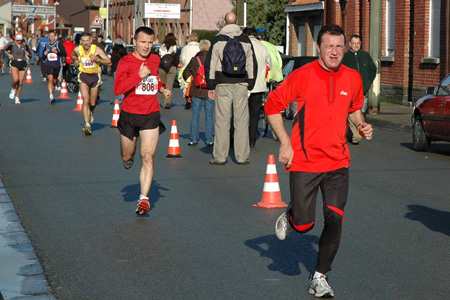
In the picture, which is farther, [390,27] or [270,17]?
[270,17]

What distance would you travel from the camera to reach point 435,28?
84.6 feet

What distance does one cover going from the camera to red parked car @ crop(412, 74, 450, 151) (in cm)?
1445

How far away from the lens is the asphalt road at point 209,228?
6312 millimetres

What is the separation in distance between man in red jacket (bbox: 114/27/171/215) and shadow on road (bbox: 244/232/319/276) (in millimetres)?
1731

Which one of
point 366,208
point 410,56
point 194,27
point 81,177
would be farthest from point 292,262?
point 194,27

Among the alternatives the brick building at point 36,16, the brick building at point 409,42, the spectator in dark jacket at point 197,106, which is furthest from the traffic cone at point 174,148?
the brick building at point 36,16

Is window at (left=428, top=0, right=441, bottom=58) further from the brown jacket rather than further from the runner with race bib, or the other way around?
the brown jacket

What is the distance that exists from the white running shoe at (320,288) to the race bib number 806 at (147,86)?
12.6ft

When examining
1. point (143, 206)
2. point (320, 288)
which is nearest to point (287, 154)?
point (320, 288)

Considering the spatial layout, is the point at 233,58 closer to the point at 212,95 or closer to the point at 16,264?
the point at 212,95

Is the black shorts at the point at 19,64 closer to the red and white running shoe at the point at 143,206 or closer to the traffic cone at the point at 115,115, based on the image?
the traffic cone at the point at 115,115

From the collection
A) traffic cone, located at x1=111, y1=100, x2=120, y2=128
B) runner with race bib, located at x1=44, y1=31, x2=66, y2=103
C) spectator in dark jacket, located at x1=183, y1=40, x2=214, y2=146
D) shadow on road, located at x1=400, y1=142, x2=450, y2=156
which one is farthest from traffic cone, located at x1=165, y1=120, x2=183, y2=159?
runner with race bib, located at x1=44, y1=31, x2=66, y2=103

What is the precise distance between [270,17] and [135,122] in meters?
36.8

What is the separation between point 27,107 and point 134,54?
15.4 meters
